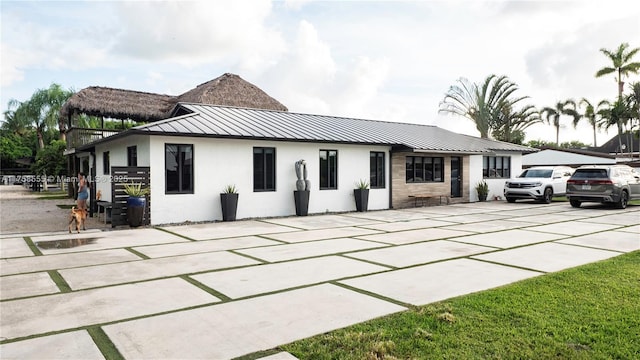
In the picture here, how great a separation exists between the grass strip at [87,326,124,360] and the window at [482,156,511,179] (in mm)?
21144

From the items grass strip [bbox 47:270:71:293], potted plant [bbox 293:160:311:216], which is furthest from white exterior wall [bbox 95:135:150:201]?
grass strip [bbox 47:270:71:293]

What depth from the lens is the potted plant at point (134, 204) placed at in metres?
12.1

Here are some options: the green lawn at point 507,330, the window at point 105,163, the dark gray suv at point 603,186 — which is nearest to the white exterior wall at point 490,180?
the dark gray suv at point 603,186

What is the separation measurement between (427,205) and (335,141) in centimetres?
587

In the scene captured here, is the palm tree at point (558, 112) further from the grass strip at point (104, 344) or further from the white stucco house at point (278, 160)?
the grass strip at point (104, 344)

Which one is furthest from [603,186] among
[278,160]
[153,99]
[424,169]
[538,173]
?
[153,99]

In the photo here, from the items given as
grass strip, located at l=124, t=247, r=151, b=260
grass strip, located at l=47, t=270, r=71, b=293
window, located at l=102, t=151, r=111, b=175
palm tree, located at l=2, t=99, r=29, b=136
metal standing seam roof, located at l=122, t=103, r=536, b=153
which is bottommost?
grass strip, located at l=47, t=270, r=71, b=293

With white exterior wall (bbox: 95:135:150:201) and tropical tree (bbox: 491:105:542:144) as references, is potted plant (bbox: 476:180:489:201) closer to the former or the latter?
tropical tree (bbox: 491:105:542:144)

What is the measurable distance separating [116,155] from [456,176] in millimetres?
14804

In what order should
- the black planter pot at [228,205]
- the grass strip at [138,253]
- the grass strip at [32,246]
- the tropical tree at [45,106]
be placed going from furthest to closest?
the tropical tree at [45,106] → the black planter pot at [228,205] → the grass strip at [32,246] → the grass strip at [138,253]

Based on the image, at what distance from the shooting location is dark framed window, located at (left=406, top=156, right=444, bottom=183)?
19.2 metres

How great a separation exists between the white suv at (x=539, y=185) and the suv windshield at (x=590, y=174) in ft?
7.64

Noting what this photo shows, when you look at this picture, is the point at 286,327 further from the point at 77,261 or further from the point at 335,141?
the point at 335,141

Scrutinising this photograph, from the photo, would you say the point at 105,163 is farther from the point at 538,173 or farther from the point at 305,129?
the point at 538,173
